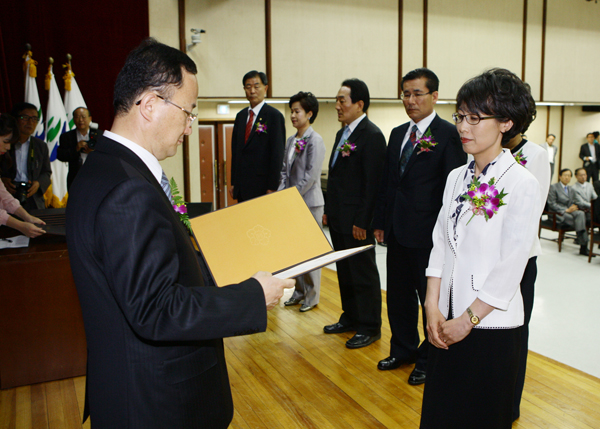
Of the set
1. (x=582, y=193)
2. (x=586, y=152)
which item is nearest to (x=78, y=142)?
(x=582, y=193)

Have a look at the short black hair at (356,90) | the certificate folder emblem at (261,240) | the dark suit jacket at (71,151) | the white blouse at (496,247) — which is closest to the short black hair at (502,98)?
the white blouse at (496,247)

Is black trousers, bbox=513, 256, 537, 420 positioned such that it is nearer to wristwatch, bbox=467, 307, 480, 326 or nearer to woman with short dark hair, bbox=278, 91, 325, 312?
wristwatch, bbox=467, 307, 480, 326

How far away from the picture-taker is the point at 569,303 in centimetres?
459

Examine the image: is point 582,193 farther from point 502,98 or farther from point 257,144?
point 502,98

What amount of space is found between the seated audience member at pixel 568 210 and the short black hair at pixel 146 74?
696cm

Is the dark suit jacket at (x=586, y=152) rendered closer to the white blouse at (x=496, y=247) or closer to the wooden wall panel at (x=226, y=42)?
the wooden wall panel at (x=226, y=42)

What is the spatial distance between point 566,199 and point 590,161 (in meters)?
4.38

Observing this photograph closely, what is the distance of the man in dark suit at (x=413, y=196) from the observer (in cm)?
254

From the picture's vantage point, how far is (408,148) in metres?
2.66

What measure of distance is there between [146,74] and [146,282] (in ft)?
1.57

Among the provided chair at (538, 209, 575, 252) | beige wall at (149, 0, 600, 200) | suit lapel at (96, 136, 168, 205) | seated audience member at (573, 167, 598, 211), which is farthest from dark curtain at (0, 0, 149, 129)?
seated audience member at (573, 167, 598, 211)

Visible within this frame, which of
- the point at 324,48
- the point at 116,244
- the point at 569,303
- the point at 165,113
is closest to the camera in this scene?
the point at 116,244

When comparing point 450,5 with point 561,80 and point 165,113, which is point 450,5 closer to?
point 561,80

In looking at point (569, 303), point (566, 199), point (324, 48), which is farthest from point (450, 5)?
point (569, 303)
